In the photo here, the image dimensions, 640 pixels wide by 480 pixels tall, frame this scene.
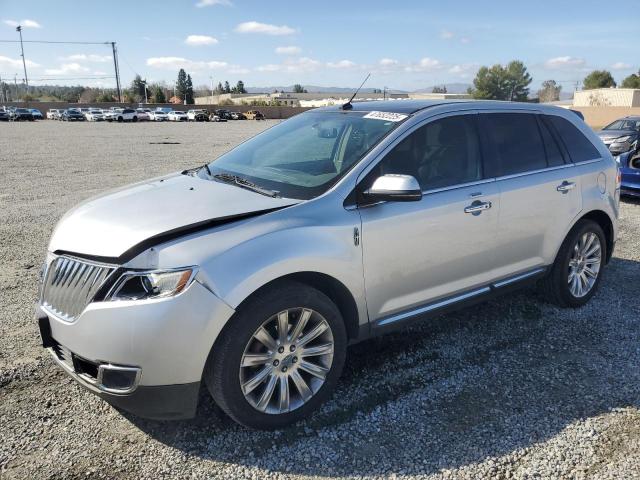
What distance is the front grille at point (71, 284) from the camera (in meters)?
2.72

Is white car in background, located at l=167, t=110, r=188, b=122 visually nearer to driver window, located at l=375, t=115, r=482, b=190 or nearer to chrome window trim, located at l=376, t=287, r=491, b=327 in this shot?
driver window, located at l=375, t=115, r=482, b=190

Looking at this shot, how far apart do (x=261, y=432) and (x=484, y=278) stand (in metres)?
2.02

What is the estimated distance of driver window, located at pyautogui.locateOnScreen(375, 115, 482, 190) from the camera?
356 centimetres

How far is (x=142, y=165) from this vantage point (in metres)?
15.9

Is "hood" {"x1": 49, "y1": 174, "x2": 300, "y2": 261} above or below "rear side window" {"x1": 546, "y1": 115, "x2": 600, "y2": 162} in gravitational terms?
below

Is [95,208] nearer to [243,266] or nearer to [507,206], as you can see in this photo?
[243,266]

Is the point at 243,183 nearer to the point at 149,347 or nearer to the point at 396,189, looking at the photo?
the point at 396,189

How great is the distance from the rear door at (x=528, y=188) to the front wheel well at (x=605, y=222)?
0.36 meters

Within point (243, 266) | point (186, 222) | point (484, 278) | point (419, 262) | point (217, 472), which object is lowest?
point (217, 472)

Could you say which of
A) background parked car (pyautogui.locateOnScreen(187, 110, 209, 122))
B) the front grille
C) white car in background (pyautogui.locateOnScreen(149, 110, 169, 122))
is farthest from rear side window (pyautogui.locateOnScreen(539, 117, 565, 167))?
white car in background (pyautogui.locateOnScreen(149, 110, 169, 122))

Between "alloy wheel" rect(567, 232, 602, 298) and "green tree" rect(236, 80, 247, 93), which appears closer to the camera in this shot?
"alloy wheel" rect(567, 232, 602, 298)

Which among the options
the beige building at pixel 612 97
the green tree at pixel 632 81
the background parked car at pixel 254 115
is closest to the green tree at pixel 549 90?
the green tree at pixel 632 81

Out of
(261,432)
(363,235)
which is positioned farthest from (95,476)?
(363,235)

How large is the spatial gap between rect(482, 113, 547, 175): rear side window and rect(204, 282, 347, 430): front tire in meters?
A: 1.95
